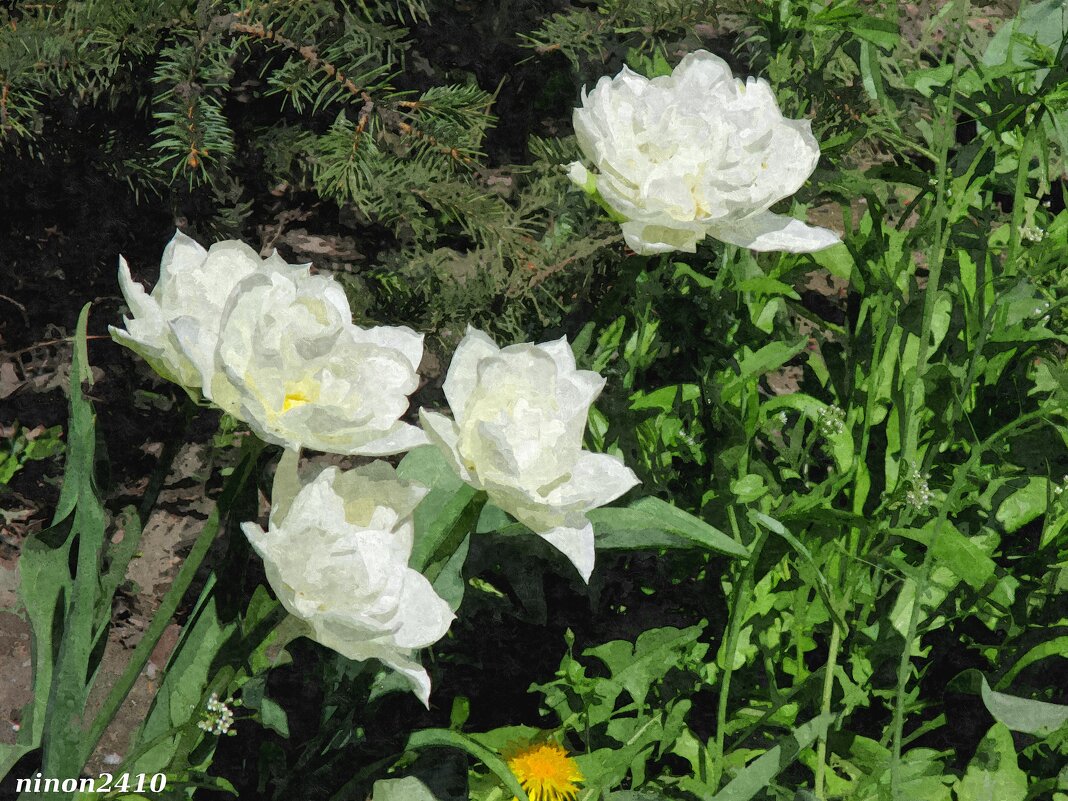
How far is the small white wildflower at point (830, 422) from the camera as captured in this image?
121cm

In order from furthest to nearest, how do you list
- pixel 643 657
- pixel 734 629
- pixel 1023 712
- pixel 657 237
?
pixel 643 657, pixel 734 629, pixel 1023 712, pixel 657 237

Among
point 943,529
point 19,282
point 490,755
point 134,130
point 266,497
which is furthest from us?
point 266,497

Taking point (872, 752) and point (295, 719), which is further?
point (295, 719)

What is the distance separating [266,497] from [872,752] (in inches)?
35.0

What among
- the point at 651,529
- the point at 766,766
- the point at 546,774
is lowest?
the point at 546,774

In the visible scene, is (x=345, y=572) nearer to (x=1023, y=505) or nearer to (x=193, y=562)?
(x=193, y=562)

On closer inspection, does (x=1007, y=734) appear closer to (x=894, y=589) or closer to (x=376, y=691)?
(x=894, y=589)

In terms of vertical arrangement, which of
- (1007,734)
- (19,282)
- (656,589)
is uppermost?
(19,282)

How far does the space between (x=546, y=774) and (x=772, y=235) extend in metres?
0.65

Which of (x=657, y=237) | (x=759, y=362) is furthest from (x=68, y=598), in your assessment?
(x=759, y=362)

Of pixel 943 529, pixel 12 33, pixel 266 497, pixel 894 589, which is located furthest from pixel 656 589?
pixel 12 33

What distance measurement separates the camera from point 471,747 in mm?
962

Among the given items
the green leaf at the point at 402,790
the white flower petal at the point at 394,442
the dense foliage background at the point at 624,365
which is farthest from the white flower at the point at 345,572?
the green leaf at the point at 402,790

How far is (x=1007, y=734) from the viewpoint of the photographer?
1127mm
